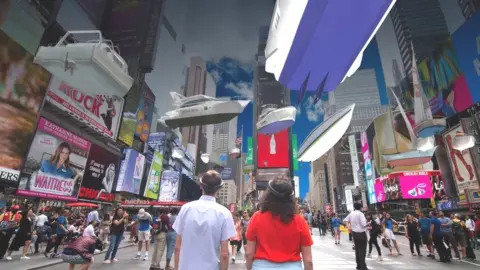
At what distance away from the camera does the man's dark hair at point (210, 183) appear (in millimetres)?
2662

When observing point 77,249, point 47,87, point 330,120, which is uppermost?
point 47,87

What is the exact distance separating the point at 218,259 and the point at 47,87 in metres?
19.5

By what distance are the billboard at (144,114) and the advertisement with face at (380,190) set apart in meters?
39.1

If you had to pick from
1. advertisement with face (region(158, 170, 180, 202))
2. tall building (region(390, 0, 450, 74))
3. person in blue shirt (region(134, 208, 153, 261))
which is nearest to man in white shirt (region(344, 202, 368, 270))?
person in blue shirt (region(134, 208, 153, 261))

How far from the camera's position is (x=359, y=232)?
6887mm

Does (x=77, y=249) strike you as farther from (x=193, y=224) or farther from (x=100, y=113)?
(x=100, y=113)

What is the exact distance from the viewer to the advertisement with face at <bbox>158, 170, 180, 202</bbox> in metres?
44.4

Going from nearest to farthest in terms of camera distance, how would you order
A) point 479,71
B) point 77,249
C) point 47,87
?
point 77,249, point 47,87, point 479,71

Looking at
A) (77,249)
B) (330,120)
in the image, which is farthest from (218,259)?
(330,120)

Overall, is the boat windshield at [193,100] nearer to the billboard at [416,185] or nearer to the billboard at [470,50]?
the billboard at [470,50]

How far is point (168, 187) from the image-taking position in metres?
45.2

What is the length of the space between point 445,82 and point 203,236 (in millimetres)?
30945

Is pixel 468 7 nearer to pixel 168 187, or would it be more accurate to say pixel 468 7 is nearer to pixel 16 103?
pixel 16 103

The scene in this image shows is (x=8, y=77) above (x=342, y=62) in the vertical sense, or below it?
above
